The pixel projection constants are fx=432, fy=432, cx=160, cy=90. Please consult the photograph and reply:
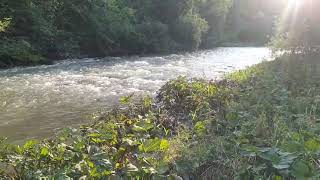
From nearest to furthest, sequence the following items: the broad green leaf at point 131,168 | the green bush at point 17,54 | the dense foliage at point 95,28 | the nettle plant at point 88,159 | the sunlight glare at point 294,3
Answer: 1. the nettle plant at point 88,159
2. the broad green leaf at point 131,168
3. the sunlight glare at point 294,3
4. the green bush at point 17,54
5. the dense foliage at point 95,28

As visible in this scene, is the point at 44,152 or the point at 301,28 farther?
the point at 301,28

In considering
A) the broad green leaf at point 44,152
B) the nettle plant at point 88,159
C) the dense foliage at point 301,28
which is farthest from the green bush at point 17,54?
the broad green leaf at point 44,152

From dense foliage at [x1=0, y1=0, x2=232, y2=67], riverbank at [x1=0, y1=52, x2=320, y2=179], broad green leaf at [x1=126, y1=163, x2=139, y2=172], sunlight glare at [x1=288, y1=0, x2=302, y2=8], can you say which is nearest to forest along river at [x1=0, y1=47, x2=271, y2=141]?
riverbank at [x1=0, y1=52, x2=320, y2=179]

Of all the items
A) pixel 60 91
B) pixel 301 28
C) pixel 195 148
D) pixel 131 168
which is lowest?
pixel 60 91

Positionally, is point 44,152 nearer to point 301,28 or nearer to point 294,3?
point 301,28

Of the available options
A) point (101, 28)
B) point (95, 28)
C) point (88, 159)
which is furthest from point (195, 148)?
point (101, 28)

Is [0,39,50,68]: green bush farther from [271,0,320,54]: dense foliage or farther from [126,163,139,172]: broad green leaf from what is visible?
[126,163,139,172]: broad green leaf

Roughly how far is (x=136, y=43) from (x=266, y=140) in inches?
1496

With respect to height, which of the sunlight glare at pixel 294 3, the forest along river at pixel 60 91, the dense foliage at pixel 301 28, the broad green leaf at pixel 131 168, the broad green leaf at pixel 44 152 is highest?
the sunlight glare at pixel 294 3

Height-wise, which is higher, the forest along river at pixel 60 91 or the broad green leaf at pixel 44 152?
the broad green leaf at pixel 44 152

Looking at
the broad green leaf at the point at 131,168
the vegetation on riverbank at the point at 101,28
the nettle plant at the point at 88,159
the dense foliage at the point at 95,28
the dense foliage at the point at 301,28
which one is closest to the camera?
the nettle plant at the point at 88,159

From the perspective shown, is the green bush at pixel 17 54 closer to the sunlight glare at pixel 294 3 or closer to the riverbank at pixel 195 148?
the sunlight glare at pixel 294 3

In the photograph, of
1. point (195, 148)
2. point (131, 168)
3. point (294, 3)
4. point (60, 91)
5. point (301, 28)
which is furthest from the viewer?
point (294, 3)

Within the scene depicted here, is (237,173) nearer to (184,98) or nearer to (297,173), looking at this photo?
(297,173)
